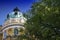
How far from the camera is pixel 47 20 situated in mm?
15984

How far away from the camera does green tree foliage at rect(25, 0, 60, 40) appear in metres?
15.6

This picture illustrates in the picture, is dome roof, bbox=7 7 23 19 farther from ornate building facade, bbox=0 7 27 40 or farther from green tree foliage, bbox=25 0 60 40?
green tree foliage, bbox=25 0 60 40

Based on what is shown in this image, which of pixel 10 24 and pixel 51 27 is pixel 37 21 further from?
pixel 10 24

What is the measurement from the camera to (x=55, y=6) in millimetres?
16266

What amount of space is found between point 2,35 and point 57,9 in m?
25.7

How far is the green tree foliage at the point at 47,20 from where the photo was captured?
15594 millimetres

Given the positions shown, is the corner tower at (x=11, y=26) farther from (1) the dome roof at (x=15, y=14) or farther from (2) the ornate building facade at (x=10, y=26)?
(1) the dome roof at (x=15, y=14)

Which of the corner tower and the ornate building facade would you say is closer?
the ornate building facade

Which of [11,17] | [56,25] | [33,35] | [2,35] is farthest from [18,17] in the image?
[56,25]

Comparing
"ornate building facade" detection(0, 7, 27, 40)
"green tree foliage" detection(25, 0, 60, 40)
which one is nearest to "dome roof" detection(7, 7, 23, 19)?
"ornate building facade" detection(0, 7, 27, 40)

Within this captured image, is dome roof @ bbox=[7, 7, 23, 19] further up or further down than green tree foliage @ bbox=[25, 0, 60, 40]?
further up

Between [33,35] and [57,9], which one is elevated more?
[57,9]

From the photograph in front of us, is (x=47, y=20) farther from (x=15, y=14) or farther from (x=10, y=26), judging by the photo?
(x=15, y=14)

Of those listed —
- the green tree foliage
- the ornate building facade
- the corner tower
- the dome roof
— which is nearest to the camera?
the green tree foliage
